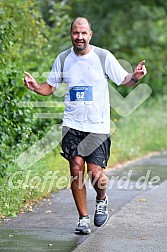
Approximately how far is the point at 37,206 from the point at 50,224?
1.13 meters

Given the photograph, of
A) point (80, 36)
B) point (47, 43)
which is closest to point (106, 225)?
point (80, 36)

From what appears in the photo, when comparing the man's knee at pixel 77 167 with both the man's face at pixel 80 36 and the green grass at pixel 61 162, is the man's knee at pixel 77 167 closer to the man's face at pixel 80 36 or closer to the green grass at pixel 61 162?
the man's face at pixel 80 36

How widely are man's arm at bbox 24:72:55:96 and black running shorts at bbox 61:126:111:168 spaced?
415 millimetres

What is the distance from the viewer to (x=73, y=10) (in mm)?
23125

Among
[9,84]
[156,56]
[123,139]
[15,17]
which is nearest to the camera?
[9,84]

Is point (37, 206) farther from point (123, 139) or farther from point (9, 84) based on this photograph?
point (123, 139)

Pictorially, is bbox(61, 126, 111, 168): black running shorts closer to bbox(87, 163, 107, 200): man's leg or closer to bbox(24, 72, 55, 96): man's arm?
bbox(87, 163, 107, 200): man's leg

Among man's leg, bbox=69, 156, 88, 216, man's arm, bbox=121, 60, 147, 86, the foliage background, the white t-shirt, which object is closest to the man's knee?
man's leg, bbox=69, 156, 88, 216

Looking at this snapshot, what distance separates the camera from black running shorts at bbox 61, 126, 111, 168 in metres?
7.16

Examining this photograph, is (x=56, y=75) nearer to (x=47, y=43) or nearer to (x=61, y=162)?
(x=61, y=162)

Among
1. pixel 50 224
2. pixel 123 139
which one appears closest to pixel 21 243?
pixel 50 224

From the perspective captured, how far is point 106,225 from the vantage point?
7.53m

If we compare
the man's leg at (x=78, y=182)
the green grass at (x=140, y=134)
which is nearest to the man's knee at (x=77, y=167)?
the man's leg at (x=78, y=182)

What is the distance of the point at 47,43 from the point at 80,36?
21.7ft
